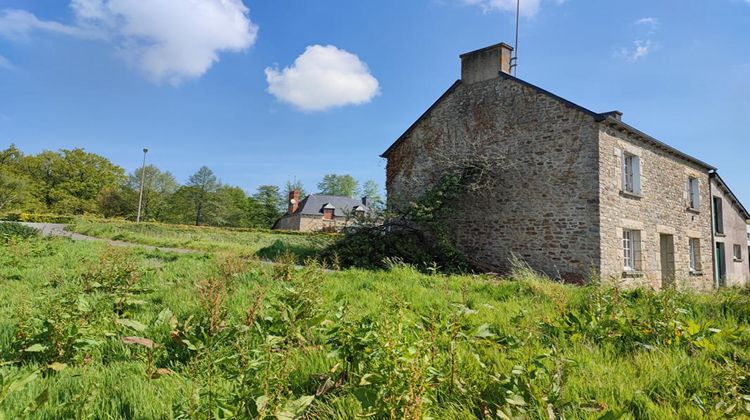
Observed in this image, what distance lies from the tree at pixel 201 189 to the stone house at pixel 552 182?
49.7 meters

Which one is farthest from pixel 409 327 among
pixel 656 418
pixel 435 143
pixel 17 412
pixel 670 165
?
pixel 670 165

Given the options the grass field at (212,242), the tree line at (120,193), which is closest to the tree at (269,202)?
the tree line at (120,193)

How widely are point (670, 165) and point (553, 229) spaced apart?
702cm

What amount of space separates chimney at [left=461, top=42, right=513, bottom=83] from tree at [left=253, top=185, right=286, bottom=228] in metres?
51.5

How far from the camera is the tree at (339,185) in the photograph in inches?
2867

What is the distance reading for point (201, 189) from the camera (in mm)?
59125

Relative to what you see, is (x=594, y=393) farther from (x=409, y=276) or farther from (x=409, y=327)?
(x=409, y=276)

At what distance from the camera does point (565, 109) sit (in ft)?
38.6

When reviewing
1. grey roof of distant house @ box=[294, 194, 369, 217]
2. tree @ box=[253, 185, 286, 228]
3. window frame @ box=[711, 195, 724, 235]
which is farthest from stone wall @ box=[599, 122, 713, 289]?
tree @ box=[253, 185, 286, 228]

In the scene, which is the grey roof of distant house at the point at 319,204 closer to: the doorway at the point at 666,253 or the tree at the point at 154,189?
the tree at the point at 154,189

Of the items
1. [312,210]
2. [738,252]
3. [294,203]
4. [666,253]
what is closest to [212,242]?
[666,253]

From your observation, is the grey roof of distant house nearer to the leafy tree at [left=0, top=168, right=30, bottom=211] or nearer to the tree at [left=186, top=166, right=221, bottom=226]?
the tree at [left=186, top=166, right=221, bottom=226]

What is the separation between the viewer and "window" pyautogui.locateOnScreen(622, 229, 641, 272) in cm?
1257

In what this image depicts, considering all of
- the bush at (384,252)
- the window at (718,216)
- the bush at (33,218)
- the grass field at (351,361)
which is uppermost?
the window at (718,216)
